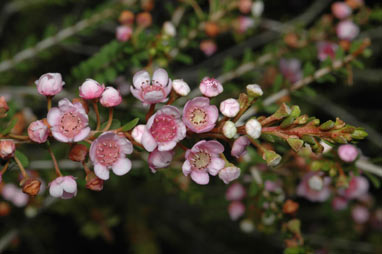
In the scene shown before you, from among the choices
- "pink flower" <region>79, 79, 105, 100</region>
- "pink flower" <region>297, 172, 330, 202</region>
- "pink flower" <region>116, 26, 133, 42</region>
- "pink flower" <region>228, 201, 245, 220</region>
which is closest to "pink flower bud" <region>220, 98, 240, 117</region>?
"pink flower" <region>79, 79, 105, 100</region>

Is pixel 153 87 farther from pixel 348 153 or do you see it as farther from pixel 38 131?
pixel 348 153

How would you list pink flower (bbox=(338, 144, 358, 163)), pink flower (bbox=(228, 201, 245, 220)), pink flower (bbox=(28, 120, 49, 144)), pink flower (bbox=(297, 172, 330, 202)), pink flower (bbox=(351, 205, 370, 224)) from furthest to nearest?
1. pink flower (bbox=(351, 205, 370, 224))
2. pink flower (bbox=(228, 201, 245, 220))
3. pink flower (bbox=(297, 172, 330, 202))
4. pink flower (bbox=(338, 144, 358, 163))
5. pink flower (bbox=(28, 120, 49, 144))

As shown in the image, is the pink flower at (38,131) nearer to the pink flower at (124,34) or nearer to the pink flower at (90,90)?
the pink flower at (90,90)

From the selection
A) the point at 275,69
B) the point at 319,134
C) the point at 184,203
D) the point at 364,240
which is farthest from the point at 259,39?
the point at 319,134

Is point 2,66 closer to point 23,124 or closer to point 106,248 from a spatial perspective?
point 23,124

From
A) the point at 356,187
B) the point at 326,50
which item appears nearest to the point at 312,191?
the point at 356,187

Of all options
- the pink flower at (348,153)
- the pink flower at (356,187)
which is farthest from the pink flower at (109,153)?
the pink flower at (356,187)

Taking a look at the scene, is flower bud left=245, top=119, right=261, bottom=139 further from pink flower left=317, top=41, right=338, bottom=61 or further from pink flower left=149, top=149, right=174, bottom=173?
pink flower left=317, top=41, right=338, bottom=61
